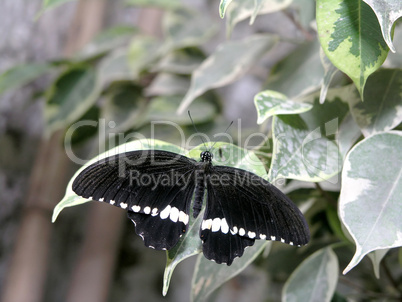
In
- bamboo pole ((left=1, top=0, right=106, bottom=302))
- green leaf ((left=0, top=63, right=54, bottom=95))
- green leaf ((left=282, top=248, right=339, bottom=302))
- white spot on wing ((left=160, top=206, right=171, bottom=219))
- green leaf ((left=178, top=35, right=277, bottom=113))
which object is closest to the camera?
white spot on wing ((left=160, top=206, right=171, bottom=219))

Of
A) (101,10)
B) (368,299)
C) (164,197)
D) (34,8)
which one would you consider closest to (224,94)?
(101,10)

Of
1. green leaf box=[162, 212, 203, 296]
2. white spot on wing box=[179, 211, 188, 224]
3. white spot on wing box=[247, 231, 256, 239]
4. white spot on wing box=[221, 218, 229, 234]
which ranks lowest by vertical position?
green leaf box=[162, 212, 203, 296]

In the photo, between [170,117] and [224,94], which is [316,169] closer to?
[170,117]

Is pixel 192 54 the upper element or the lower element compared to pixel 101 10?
lower

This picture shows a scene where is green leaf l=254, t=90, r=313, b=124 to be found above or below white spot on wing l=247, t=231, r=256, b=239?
above

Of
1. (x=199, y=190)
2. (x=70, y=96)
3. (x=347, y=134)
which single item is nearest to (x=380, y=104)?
(x=347, y=134)

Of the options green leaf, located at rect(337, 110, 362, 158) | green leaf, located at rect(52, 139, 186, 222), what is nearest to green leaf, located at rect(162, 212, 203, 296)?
green leaf, located at rect(52, 139, 186, 222)

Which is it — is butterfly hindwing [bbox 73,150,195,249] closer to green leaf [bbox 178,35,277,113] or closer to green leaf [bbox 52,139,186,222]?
green leaf [bbox 52,139,186,222]
